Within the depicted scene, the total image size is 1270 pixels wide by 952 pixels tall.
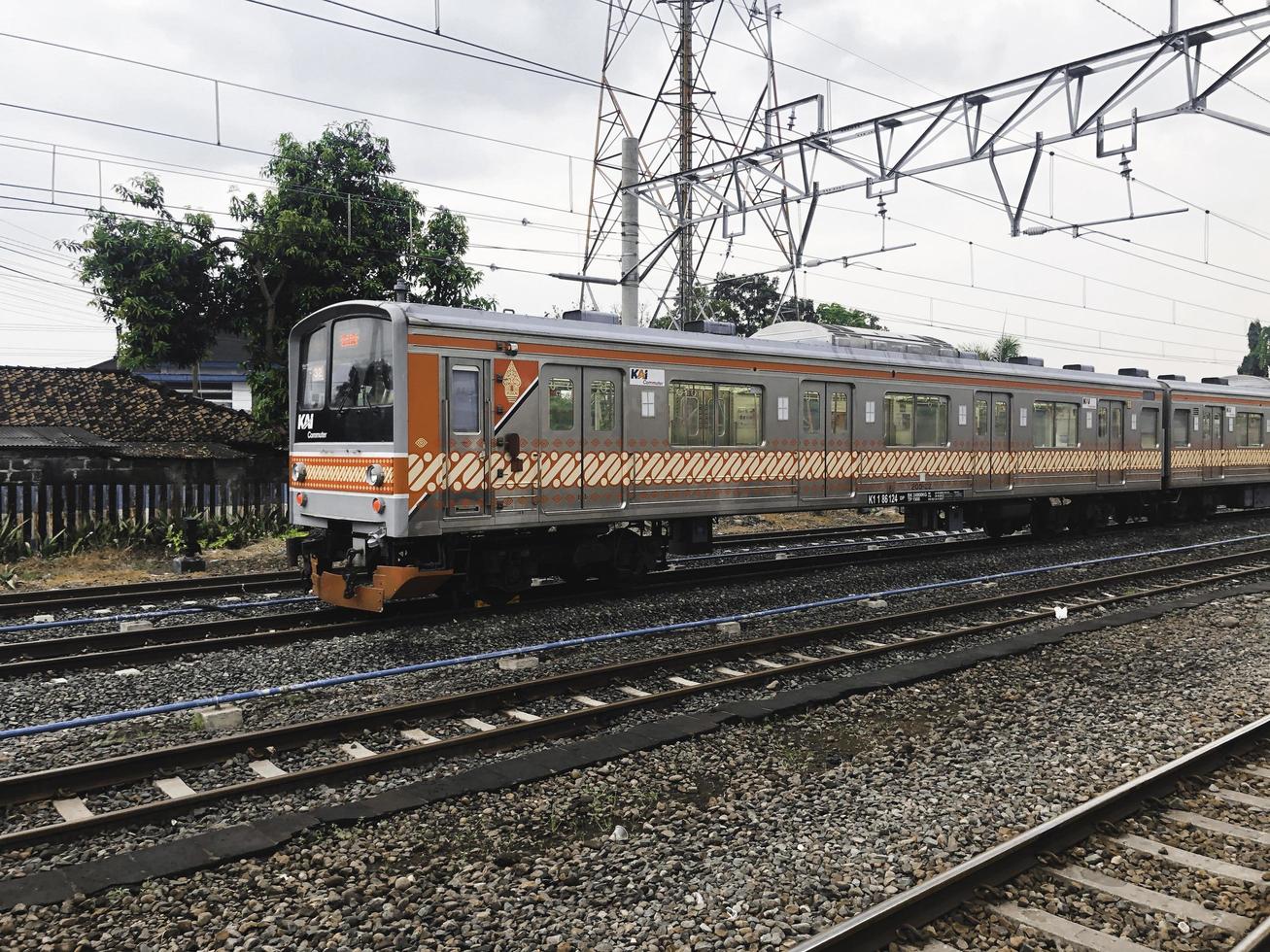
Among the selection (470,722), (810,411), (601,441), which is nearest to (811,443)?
(810,411)

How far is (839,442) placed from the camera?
44.9ft

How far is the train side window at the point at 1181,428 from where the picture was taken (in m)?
21.0

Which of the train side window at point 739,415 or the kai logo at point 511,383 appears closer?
Result: the kai logo at point 511,383

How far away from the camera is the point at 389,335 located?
30.6 ft

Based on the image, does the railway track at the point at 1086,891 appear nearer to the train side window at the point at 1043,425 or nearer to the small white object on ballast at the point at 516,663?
the small white object on ballast at the point at 516,663

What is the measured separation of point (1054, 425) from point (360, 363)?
13542mm

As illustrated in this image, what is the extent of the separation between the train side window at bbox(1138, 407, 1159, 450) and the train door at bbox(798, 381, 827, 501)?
34.2 feet

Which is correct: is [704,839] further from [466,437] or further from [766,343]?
[766,343]

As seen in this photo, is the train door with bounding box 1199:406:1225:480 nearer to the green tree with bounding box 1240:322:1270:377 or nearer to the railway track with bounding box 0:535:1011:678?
the railway track with bounding box 0:535:1011:678

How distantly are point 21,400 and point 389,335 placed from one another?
17.7m

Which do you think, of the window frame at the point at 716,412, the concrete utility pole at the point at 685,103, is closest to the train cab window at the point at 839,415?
the window frame at the point at 716,412

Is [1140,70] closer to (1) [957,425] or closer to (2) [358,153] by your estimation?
(1) [957,425]

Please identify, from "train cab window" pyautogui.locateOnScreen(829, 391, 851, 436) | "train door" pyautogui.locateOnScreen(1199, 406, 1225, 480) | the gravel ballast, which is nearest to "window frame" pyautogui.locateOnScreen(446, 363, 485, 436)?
the gravel ballast

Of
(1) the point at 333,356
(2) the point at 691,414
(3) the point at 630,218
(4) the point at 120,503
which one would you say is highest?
(3) the point at 630,218
